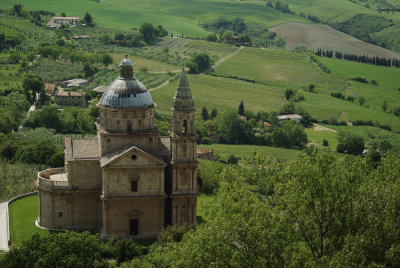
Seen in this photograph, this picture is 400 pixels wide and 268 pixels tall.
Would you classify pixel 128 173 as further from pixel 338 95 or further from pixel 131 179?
pixel 338 95

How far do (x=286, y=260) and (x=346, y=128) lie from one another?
120 meters

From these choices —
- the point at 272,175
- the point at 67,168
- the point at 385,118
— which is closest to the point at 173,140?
the point at 67,168

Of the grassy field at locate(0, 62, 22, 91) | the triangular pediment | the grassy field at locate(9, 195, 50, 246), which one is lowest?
the grassy field at locate(9, 195, 50, 246)

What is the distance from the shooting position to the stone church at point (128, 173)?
3388 inches

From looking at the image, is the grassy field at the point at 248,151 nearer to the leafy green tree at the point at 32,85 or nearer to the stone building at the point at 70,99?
the stone building at the point at 70,99

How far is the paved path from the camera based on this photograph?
85688 millimetres

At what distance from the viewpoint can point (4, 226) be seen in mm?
91312

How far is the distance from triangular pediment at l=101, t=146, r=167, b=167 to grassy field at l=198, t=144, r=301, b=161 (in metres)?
59.3

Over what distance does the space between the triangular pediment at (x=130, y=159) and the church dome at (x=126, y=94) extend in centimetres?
539

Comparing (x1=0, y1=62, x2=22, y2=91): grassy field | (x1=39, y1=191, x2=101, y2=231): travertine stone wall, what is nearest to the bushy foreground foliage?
(x1=39, y1=191, x2=101, y2=231): travertine stone wall

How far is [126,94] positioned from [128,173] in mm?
9450

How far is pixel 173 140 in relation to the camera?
87188 mm

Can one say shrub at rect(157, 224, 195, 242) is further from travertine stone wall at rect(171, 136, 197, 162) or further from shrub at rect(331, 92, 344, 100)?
shrub at rect(331, 92, 344, 100)

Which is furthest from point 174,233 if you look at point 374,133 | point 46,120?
point 374,133
